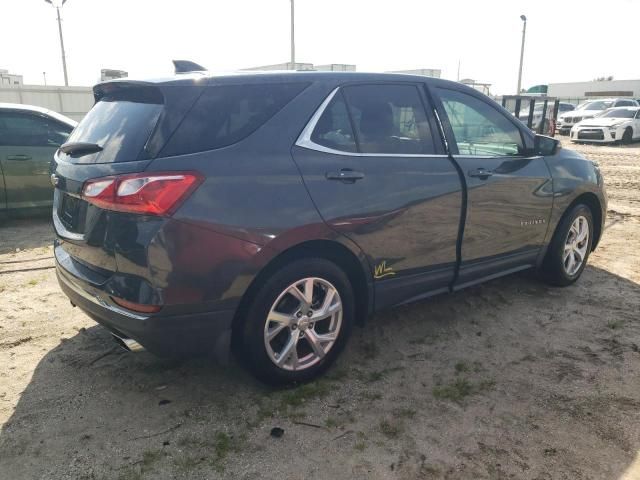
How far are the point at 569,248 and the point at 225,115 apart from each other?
3.39 meters

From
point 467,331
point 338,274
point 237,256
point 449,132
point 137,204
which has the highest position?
point 449,132

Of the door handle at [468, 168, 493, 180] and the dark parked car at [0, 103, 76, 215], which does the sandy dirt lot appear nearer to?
the door handle at [468, 168, 493, 180]

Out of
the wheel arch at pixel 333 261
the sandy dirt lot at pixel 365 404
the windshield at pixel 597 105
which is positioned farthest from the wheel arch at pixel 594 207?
the windshield at pixel 597 105

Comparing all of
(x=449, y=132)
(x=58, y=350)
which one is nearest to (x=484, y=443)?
(x=449, y=132)

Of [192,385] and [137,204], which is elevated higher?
[137,204]

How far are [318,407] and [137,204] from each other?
1.43m

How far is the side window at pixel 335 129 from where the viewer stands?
2.88 m

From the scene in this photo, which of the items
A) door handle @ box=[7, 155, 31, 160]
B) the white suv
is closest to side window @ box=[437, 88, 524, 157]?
door handle @ box=[7, 155, 31, 160]

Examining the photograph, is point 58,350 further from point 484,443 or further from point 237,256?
point 484,443

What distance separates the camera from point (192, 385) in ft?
9.94

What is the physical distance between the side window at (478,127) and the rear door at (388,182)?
0.23m

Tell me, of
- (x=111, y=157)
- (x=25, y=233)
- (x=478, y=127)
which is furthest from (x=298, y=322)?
(x=25, y=233)

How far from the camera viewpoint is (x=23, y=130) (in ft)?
21.2

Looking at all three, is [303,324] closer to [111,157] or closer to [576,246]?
[111,157]
